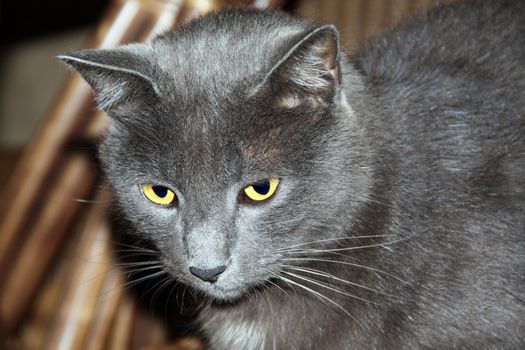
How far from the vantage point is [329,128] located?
48.4 inches

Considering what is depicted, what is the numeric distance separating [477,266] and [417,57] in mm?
392

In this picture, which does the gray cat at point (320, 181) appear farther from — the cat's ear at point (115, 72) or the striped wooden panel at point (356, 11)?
the striped wooden panel at point (356, 11)

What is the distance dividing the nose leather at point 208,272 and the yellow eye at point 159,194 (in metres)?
0.12

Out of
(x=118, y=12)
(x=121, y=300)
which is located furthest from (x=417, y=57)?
(x=121, y=300)

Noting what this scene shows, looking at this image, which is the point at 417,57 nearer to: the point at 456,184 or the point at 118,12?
the point at 456,184

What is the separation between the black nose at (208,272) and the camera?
1.18m

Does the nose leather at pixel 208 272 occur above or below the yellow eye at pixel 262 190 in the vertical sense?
below

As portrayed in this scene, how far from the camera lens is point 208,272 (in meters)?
1.18

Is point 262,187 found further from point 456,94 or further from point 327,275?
point 456,94

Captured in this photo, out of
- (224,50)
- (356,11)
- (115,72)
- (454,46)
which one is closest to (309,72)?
(224,50)

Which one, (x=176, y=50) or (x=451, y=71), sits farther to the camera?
(x=451, y=71)

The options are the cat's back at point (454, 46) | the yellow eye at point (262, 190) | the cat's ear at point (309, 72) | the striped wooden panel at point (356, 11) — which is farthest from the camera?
the striped wooden panel at point (356, 11)

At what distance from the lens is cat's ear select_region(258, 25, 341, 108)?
1.09m

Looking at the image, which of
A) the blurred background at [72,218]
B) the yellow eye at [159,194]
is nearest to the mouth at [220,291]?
the yellow eye at [159,194]
